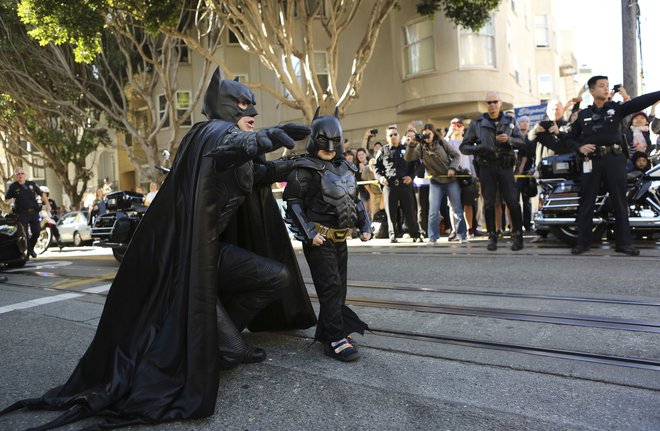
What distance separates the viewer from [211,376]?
2.94m

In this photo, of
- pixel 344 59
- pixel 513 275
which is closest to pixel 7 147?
pixel 344 59

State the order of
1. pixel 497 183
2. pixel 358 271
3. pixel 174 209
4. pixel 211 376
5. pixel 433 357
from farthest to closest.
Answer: pixel 497 183 → pixel 358 271 → pixel 433 357 → pixel 174 209 → pixel 211 376

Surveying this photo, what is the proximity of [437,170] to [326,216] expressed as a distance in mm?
6089

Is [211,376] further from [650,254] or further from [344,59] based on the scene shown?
[344,59]

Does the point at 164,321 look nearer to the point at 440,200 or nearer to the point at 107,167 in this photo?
the point at 440,200

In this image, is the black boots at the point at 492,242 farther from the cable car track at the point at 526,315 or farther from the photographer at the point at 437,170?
the cable car track at the point at 526,315

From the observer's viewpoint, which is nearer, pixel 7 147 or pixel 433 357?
pixel 433 357

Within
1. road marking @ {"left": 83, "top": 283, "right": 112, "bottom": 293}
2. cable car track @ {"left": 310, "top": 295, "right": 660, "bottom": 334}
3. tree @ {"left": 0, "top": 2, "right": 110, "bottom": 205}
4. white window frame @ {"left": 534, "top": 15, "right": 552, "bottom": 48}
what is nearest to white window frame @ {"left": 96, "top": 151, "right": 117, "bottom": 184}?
tree @ {"left": 0, "top": 2, "right": 110, "bottom": 205}

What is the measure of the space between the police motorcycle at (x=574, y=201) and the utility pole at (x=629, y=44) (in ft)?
13.2

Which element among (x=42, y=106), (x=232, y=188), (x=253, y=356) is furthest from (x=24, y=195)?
(x=42, y=106)

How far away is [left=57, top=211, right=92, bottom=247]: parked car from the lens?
19.3m

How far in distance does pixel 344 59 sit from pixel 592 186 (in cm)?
1660

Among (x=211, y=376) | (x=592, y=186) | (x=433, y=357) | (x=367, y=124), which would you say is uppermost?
(x=367, y=124)

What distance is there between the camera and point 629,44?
1102cm
